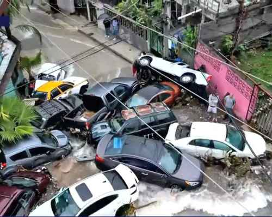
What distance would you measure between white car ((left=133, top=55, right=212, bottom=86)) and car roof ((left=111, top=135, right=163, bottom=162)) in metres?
4.63

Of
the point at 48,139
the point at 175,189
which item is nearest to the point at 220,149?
the point at 175,189

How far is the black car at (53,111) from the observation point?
16.3m

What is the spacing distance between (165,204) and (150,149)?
1.93 metres

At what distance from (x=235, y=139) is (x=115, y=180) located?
184 inches

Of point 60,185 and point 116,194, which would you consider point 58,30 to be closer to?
point 60,185

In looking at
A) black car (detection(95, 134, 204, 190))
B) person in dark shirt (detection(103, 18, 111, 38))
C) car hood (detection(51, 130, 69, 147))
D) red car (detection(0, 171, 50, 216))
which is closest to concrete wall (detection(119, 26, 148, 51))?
person in dark shirt (detection(103, 18, 111, 38))

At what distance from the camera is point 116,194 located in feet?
39.4

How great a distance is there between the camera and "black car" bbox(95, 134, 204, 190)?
1300 cm

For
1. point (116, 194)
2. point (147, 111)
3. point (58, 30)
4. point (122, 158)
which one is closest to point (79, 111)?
point (147, 111)

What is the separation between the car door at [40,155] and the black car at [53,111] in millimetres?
1783

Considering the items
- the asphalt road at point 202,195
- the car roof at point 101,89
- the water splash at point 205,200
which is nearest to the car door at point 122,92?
the car roof at point 101,89

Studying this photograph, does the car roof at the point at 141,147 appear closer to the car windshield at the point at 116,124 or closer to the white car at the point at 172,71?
the car windshield at the point at 116,124

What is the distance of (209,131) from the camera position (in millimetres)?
14211

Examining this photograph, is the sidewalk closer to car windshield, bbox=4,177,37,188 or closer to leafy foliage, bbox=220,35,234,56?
leafy foliage, bbox=220,35,234,56
